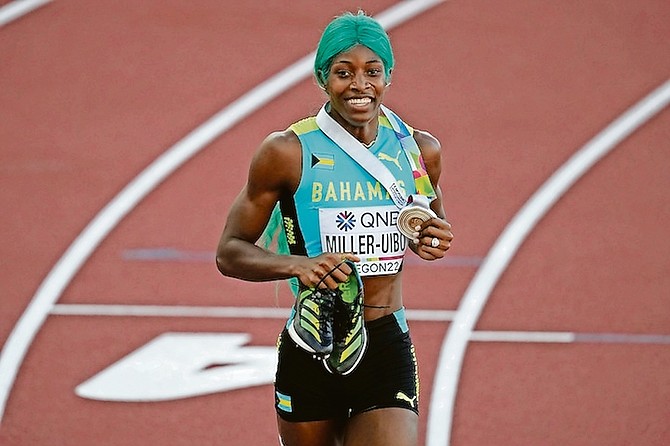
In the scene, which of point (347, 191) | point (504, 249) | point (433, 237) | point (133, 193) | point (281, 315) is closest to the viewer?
point (433, 237)

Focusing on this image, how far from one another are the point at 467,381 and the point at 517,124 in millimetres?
3093

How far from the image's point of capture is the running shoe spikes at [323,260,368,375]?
166 inches

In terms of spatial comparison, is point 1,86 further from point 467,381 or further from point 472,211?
point 467,381

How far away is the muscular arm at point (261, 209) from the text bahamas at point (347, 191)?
9cm

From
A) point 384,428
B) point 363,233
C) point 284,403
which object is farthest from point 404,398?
point 363,233

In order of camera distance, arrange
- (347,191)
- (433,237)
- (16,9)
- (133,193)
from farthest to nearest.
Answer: (16,9) → (133,193) → (347,191) → (433,237)

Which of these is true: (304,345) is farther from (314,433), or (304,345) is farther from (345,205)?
(345,205)

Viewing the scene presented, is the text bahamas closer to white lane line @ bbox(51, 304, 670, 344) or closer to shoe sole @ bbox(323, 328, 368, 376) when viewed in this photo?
shoe sole @ bbox(323, 328, 368, 376)

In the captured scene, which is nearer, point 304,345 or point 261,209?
point 304,345

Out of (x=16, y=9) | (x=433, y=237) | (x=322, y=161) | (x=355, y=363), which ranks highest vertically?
(x=16, y=9)

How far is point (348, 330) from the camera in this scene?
14.0 feet

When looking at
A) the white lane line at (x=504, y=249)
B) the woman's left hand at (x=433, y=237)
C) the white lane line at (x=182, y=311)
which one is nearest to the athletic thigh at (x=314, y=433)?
the woman's left hand at (x=433, y=237)

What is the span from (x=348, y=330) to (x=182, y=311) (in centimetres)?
350

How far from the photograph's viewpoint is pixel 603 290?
7.82m
